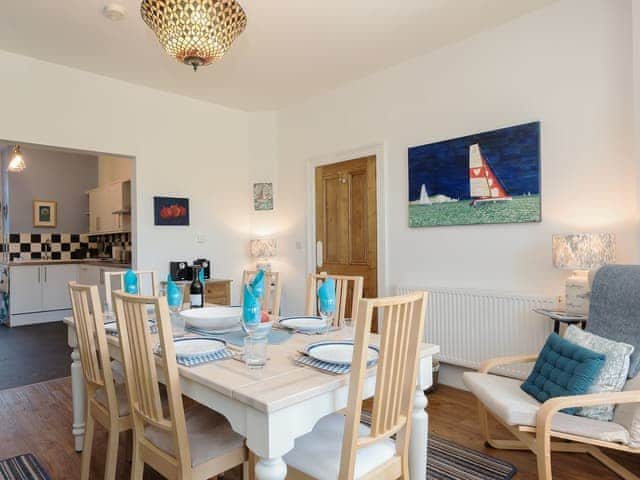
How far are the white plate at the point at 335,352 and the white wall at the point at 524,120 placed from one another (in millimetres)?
1867

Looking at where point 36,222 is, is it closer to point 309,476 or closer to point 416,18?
point 416,18

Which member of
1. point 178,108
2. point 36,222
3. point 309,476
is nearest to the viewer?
point 309,476

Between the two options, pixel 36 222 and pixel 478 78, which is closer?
pixel 478 78

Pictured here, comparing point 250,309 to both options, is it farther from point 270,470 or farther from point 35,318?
point 35,318

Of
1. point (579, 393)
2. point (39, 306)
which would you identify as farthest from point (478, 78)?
point (39, 306)

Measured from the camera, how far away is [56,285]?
625 centimetres

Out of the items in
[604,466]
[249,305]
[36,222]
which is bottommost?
[604,466]

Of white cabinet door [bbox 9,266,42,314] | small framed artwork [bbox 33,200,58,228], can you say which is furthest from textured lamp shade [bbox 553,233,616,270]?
small framed artwork [bbox 33,200,58,228]

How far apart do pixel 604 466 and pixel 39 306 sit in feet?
22.0

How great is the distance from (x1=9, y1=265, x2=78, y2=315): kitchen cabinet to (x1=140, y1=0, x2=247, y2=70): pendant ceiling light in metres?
5.28

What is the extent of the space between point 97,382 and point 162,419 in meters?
0.62

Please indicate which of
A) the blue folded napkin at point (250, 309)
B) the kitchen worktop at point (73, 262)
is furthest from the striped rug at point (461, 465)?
the kitchen worktop at point (73, 262)

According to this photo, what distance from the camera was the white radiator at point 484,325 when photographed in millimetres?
2891

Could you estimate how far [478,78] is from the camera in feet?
10.8
